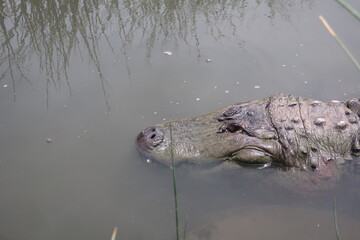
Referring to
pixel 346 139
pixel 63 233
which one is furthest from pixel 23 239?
pixel 346 139

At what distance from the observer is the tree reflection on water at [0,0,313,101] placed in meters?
5.59

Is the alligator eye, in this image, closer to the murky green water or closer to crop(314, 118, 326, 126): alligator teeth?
the murky green water

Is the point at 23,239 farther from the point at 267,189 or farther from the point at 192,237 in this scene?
the point at 267,189

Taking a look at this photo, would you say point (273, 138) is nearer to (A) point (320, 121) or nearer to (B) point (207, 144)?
(A) point (320, 121)

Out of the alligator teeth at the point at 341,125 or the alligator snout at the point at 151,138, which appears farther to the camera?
the alligator snout at the point at 151,138

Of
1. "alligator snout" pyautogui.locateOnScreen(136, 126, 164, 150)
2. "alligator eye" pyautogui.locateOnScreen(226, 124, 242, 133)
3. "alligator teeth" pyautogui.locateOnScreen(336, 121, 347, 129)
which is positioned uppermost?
"alligator teeth" pyautogui.locateOnScreen(336, 121, 347, 129)

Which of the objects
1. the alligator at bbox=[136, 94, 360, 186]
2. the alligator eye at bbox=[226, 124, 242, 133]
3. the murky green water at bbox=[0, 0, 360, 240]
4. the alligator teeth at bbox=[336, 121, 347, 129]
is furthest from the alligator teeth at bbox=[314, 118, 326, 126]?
the alligator eye at bbox=[226, 124, 242, 133]

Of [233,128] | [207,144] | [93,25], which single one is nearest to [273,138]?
[233,128]

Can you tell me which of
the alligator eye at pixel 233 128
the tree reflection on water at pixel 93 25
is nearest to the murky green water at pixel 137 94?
the tree reflection on water at pixel 93 25

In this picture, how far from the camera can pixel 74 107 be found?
4.93 metres

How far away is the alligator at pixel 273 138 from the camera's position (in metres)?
3.82

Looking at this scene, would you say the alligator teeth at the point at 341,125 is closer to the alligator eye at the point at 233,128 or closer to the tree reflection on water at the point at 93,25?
the alligator eye at the point at 233,128

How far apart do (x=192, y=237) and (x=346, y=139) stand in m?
1.79

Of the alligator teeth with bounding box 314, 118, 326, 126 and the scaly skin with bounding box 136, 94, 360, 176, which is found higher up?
the alligator teeth with bounding box 314, 118, 326, 126
